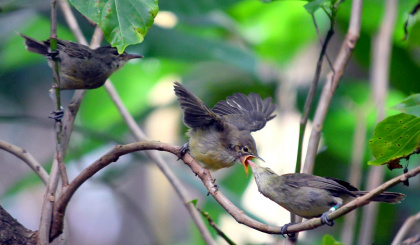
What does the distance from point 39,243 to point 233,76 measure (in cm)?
376

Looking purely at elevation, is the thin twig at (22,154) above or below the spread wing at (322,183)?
above

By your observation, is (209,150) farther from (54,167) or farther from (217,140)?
(54,167)

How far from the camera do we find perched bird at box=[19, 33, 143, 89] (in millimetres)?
3096

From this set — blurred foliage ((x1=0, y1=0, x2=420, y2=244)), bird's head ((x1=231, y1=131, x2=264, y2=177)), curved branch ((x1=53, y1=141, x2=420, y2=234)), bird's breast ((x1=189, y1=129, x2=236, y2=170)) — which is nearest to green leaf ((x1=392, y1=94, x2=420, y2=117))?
curved branch ((x1=53, y1=141, x2=420, y2=234))

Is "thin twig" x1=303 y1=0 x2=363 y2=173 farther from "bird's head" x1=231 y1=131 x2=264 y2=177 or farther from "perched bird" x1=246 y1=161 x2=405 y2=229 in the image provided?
"bird's head" x1=231 y1=131 x2=264 y2=177

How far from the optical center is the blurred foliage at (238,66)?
14.0ft

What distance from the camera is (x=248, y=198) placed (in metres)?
4.96

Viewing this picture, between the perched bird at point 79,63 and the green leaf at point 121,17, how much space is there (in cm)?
113

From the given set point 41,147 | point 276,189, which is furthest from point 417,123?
point 41,147

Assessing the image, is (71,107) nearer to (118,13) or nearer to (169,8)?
(118,13)

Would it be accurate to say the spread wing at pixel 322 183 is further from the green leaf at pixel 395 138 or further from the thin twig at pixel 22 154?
the thin twig at pixel 22 154

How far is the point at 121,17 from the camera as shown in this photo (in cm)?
193

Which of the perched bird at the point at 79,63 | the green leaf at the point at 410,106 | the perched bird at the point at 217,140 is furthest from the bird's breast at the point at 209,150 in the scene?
the green leaf at the point at 410,106

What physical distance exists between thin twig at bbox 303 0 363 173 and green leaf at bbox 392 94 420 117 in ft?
2.85
